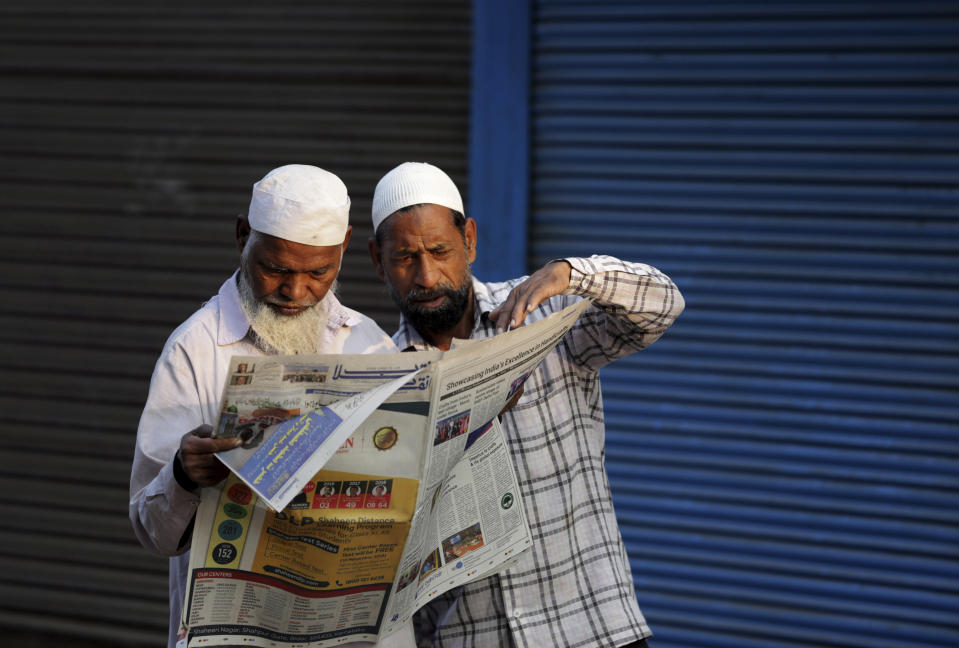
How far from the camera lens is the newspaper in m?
1.49

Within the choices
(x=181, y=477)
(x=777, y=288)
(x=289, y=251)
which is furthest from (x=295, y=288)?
(x=777, y=288)

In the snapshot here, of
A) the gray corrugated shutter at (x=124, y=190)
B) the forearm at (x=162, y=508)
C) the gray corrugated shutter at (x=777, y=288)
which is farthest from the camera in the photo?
the gray corrugated shutter at (x=124, y=190)

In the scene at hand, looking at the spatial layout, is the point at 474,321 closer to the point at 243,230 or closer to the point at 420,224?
the point at 420,224

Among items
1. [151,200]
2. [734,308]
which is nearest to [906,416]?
[734,308]

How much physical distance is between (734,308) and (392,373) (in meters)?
2.77

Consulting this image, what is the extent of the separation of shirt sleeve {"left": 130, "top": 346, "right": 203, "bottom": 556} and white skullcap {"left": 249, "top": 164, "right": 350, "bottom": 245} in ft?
1.13

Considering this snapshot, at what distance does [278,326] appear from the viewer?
1.98m

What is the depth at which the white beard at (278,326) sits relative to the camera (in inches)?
77.3

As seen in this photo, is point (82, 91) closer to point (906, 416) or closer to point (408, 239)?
point (408, 239)

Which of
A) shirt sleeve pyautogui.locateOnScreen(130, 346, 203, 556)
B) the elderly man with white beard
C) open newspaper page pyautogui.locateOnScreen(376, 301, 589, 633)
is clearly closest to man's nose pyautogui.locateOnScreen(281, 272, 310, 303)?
the elderly man with white beard

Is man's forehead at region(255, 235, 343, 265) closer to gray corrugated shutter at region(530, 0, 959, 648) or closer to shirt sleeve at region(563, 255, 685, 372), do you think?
shirt sleeve at region(563, 255, 685, 372)

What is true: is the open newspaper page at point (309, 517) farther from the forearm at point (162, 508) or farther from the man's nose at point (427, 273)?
the man's nose at point (427, 273)

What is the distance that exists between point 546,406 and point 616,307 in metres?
0.34

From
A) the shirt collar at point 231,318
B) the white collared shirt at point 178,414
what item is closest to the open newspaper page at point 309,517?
the white collared shirt at point 178,414
